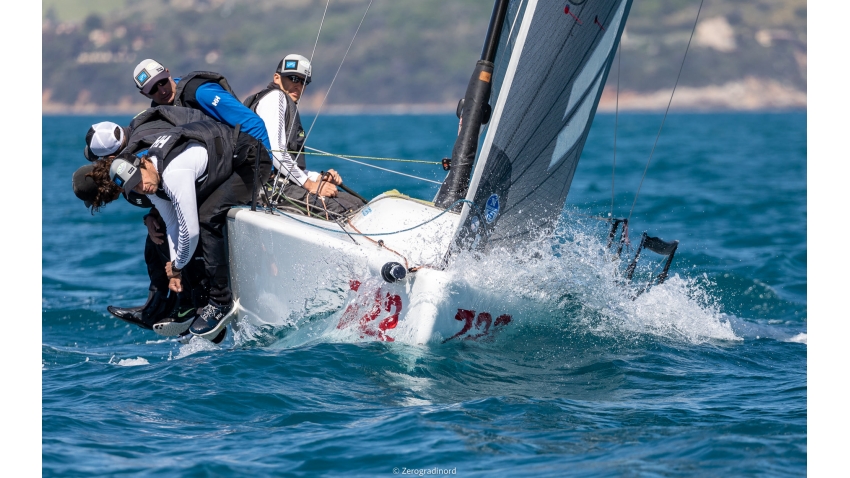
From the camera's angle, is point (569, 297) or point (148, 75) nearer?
point (569, 297)

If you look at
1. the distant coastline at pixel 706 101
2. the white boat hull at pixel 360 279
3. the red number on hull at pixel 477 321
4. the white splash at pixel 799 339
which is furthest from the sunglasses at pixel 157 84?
the distant coastline at pixel 706 101

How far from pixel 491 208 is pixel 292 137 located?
1545mm

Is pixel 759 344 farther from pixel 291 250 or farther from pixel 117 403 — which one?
pixel 117 403

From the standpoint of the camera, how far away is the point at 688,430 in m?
3.76

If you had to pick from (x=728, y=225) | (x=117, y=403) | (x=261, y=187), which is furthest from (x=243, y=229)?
(x=728, y=225)

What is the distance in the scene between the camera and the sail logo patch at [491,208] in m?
4.61

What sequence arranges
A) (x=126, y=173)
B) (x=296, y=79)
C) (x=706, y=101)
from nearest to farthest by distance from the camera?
(x=126, y=173)
(x=296, y=79)
(x=706, y=101)

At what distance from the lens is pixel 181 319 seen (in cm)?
542

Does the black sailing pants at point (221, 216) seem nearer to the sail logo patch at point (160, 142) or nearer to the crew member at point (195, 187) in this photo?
the crew member at point (195, 187)

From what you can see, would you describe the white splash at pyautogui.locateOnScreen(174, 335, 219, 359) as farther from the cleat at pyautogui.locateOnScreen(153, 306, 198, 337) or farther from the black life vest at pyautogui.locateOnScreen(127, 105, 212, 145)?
the black life vest at pyautogui.locateOnScreen(127, 105, 212, 145)

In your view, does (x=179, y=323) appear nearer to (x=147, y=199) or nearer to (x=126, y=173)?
(x=147, y=199)

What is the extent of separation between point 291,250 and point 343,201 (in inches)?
31.1

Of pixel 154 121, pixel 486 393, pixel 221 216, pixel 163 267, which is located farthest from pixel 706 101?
pixel 486 393

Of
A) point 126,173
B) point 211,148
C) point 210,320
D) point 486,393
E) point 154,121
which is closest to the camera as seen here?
point 486,393
